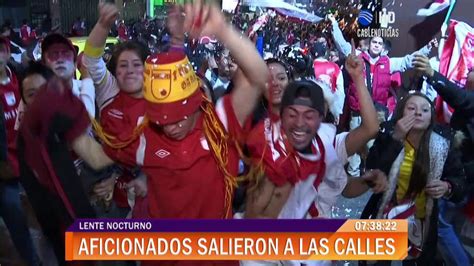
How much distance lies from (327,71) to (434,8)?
4.00ft

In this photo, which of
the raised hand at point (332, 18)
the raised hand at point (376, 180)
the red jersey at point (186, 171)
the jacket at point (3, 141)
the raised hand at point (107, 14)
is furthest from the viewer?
the raised hand at point (332, 18)

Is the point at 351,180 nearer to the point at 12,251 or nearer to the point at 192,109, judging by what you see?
the point at 192,109

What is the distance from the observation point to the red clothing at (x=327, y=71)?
11.7 feet

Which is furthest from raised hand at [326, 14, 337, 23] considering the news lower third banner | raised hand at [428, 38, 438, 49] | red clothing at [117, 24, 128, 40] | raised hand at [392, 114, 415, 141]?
the news lower third banner

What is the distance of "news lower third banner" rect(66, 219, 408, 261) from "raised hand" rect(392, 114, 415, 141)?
45 centimetres

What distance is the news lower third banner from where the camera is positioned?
1761 mm

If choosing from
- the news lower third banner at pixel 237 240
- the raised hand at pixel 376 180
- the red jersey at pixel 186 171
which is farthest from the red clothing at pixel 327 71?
the red jersey at pixel 186 171

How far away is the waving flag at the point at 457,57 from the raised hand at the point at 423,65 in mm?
388

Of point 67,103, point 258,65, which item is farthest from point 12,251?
point 258,65

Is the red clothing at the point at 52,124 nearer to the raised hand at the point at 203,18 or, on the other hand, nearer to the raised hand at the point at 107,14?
the raised hand at the point at 107,14

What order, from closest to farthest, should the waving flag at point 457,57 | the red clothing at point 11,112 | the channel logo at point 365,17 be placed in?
the red clothing at point 11,112 < the channel logo at point 365,17 < the waving flag at point 457,57

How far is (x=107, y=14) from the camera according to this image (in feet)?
6.32

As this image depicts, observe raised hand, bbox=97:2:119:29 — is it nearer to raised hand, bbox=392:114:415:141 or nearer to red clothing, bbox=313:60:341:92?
raised hand, bbox=392:114:415:141

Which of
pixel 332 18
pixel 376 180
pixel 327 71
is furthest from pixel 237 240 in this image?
pixel 327 71
